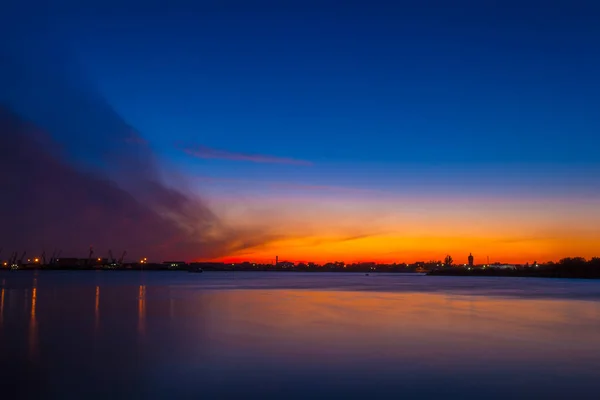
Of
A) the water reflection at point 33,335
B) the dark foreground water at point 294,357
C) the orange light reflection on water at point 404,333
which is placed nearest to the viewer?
the dark foreground water at point 294,357

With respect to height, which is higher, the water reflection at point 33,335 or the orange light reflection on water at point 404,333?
the water reflection at point 33,335

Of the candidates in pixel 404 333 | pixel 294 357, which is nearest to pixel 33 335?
pixel 294 357

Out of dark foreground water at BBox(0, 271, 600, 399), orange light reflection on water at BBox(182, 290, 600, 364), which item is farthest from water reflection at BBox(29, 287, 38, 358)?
orange light reflection on water at BBox(182, 290, 600, 364)

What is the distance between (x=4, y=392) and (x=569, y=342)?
827 inches

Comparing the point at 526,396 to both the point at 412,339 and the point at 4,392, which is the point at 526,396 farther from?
the point at 4,392

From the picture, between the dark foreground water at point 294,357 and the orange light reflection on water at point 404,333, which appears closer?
the dark foreground water at point 294,357

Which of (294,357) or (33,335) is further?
(33,335)

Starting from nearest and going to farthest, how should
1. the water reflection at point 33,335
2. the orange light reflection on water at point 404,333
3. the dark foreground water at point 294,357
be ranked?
the dark foreground water at point 294,357, the water reflection at point 33,335, the orange light reflection on water at point 404,333

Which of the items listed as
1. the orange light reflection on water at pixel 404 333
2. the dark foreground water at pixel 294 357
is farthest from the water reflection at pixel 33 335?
the orange light reflection on water at pixel 404 333

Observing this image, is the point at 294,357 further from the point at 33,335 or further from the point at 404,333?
the point at 33,335

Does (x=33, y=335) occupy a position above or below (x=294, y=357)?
above

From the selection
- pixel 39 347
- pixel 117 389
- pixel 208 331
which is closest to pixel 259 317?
pixel 208 331

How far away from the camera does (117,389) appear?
1291cm

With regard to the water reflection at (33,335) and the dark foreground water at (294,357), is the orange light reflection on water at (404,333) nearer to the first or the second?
the dark foreground water at (294,357)
